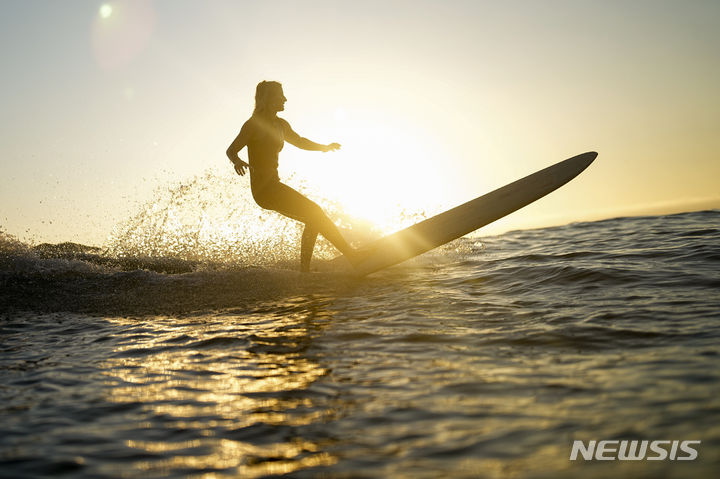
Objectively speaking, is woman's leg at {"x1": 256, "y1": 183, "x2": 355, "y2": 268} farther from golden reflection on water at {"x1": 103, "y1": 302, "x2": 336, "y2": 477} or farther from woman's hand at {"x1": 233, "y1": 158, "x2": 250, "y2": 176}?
golden reflection on water at {"x1": 103, "y1": 302, "x2": 336, "y2": 477}

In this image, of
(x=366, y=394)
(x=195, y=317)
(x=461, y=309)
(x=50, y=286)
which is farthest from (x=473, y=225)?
(x=50, y=286)

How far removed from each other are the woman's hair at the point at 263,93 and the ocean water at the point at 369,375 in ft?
7.73

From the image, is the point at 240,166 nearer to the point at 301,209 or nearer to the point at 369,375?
the point at 301,209

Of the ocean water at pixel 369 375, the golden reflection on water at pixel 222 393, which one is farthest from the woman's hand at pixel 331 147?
the golden reflection on water at pixel 222 393

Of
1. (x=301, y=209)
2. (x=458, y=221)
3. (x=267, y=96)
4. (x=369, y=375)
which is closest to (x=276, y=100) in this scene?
(x=267, y=96)

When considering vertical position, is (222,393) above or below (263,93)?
below

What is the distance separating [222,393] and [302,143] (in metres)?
4.97

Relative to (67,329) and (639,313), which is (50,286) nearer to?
(67,329)

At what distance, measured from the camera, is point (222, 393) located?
139 inches

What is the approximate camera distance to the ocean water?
8.34 feet

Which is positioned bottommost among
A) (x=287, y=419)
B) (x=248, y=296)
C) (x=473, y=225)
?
(x=287, y=419)

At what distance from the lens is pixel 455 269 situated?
30.1 feet

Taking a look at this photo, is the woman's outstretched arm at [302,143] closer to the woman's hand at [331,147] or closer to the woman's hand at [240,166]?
the woman's hand at [331,147]

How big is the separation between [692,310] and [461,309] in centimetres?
199
